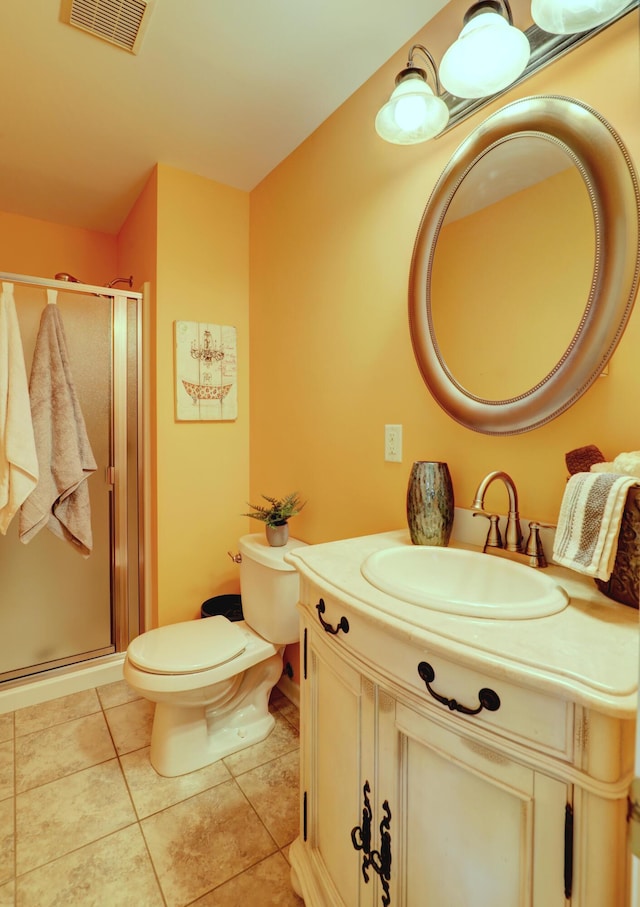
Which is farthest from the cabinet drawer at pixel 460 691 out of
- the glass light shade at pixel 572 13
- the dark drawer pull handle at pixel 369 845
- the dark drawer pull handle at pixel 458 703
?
the glass light shade at pixel 572 13

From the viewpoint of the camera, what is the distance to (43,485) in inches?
72.0

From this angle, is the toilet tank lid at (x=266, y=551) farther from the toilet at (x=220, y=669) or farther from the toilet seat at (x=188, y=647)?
the toilet seat at (x=188, y=647)

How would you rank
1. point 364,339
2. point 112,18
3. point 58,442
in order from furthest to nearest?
point 58,442, point 364,339, point 112,18

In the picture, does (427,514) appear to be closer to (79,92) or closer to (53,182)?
(79,92)

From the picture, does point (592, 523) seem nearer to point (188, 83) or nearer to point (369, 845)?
point (369, 845)

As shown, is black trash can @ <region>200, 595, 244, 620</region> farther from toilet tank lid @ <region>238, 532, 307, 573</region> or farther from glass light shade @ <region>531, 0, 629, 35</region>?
glass light shade @ <region>531, 0, 629, 35</region>

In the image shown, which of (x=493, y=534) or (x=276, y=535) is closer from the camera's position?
(x=493, y=534)

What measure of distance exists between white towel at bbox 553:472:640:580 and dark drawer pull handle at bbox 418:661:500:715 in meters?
0.28

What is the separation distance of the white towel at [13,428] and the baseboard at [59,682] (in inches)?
30.4

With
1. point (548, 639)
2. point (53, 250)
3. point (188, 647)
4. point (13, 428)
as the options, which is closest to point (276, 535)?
point (188, 647)

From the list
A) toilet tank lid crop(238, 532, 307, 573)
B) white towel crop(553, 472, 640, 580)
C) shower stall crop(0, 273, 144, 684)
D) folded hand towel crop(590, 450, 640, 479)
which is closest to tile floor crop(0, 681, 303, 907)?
shower stall crop(0, 273, 144, 684)

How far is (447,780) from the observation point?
2.25ft

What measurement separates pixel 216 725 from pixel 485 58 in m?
2.25

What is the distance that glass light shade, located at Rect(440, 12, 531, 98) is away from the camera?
96cm
